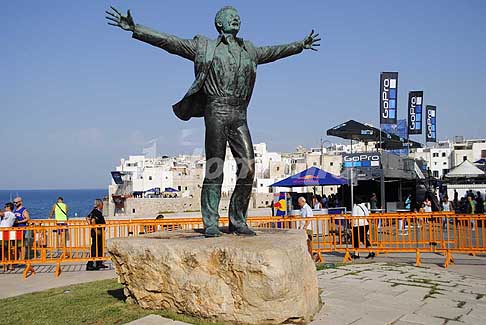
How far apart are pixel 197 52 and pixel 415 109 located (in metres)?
25.3

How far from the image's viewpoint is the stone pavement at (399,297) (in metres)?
5.63

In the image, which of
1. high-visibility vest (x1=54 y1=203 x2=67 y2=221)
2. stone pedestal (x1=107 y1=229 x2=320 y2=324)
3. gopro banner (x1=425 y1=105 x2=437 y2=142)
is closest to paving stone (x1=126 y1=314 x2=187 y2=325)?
stone pedestal (x1=107 y1=229 x2=320 y2=324)

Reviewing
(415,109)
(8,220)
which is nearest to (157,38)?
(8,220)

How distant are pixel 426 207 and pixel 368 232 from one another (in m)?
7.88

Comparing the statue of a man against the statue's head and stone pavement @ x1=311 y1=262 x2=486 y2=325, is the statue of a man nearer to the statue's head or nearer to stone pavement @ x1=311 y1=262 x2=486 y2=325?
the statue's head

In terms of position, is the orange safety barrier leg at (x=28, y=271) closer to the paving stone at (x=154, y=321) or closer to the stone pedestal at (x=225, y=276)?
the stone pedestal at (x=225, y=276)

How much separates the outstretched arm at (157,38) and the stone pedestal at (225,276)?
2.39 metres

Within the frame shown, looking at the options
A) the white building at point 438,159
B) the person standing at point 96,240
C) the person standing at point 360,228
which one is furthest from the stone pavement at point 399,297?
the white building at point 438,159

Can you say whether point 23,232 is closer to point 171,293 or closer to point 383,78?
point 171,293

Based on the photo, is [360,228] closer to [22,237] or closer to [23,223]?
[22,237]

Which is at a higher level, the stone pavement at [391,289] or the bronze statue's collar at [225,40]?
the bronze statue's collar at [225,40]

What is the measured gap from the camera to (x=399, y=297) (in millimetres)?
6676

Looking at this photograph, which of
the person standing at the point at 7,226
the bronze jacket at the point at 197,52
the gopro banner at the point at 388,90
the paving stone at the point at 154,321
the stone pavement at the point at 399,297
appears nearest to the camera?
the paving stone at the point at 154,321

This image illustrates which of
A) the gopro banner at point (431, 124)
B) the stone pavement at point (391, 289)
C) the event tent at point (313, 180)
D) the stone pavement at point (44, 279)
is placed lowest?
the stone pavement at point (44, 279)
